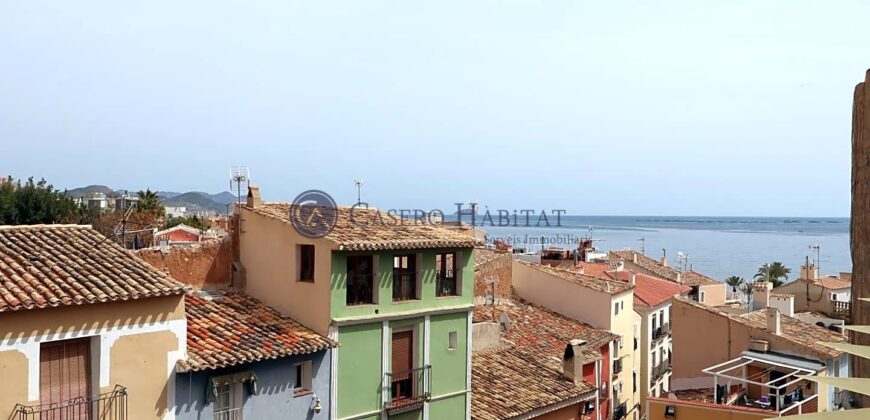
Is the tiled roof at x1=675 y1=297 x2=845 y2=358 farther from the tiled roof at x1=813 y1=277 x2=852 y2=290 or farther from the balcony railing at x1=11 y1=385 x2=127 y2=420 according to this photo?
the balcony railing at x1=11 y1=385 x2=127 y2=420

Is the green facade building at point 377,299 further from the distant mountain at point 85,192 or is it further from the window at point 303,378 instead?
the distant mountain at point 85,192

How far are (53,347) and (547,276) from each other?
20.4 meters

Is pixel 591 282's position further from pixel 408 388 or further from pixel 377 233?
pixel 377 233

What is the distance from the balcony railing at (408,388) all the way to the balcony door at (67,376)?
642 centimetres

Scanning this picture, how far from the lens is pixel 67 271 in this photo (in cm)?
1116

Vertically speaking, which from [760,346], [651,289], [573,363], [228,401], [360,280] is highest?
[360,280]

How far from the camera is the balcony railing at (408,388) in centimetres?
1560

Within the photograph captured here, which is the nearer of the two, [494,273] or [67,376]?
[67,376]

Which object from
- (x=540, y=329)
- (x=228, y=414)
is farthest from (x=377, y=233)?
(x=540, y=329)

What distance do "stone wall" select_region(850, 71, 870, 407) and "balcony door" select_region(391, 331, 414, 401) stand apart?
46.8 feet

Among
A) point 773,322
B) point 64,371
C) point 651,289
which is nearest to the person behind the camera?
point 64,371

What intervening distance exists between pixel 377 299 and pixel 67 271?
20.6 ft

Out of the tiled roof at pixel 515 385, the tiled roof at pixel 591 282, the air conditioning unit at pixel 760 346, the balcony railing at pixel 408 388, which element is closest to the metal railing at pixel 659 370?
the tiled roof at pixel 591 282

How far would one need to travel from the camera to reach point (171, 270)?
15211mm
